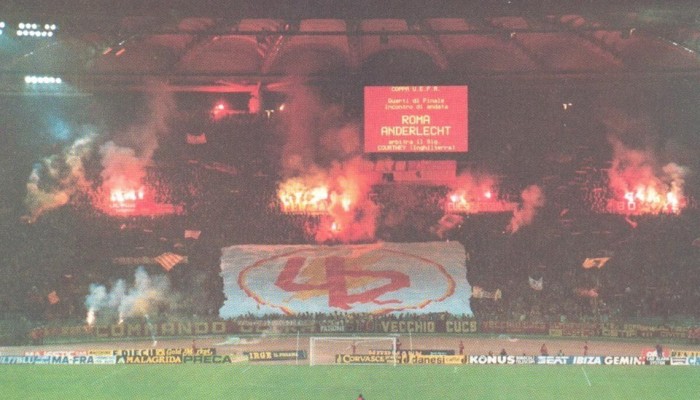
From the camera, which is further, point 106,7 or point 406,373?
point 406,373

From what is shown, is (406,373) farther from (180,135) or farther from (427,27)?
(180,135)

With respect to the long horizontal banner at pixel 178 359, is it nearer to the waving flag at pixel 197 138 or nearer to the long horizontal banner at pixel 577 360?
the long horizontal banner at pixel 577 360

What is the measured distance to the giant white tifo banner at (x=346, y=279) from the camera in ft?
91.6

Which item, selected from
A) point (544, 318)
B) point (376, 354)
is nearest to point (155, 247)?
point (376, 354)

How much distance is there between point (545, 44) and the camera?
89.0 feet

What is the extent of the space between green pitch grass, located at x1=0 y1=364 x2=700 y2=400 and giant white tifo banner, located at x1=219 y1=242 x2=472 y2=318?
227 inches

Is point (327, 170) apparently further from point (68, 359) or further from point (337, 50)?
point (68, 359)

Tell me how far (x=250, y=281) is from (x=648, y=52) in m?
17.0

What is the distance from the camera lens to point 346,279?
94.9ft

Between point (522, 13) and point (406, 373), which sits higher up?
point (522, 13)

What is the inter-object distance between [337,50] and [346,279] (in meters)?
8.79

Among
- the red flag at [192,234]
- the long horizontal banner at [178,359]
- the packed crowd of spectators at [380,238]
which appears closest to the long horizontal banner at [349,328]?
the packed crowd of spectators at [380,238]

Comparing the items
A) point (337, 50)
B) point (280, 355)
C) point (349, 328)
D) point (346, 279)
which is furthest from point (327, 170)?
point (280, 355)

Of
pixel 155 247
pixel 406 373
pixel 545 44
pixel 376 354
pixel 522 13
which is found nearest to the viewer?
pixel 522 13
